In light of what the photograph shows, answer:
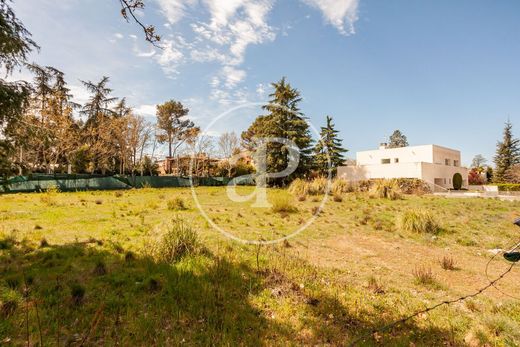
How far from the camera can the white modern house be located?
1123 inches

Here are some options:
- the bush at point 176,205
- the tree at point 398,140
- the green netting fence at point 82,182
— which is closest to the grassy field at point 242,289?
the bush at point 176,205

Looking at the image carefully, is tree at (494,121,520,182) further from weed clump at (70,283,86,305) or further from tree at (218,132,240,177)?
weed clump at (70,283,86,305)

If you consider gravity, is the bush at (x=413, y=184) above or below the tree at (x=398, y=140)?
below

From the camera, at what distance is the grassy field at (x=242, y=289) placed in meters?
3.22

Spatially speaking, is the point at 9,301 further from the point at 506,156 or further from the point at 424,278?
the point at 506,156

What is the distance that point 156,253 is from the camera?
527 centimetres

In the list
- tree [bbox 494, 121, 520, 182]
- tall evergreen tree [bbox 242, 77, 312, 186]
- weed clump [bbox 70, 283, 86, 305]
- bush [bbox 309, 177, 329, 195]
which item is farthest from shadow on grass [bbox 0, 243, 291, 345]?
tree [bbox 494, 121, 520, 182]

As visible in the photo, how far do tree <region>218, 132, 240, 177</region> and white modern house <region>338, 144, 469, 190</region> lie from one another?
1582cm

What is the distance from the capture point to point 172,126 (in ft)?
147

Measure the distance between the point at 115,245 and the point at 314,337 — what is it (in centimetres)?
456

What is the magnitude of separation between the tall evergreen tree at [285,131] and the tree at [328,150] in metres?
3.60

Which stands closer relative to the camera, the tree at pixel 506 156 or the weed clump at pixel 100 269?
the weed clump at pixel 100 269

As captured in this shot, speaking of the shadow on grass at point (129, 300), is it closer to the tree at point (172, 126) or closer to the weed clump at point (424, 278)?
the weed clump at point (424, 278)

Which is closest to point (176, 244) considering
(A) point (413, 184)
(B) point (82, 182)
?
(B) point (82, 182)
